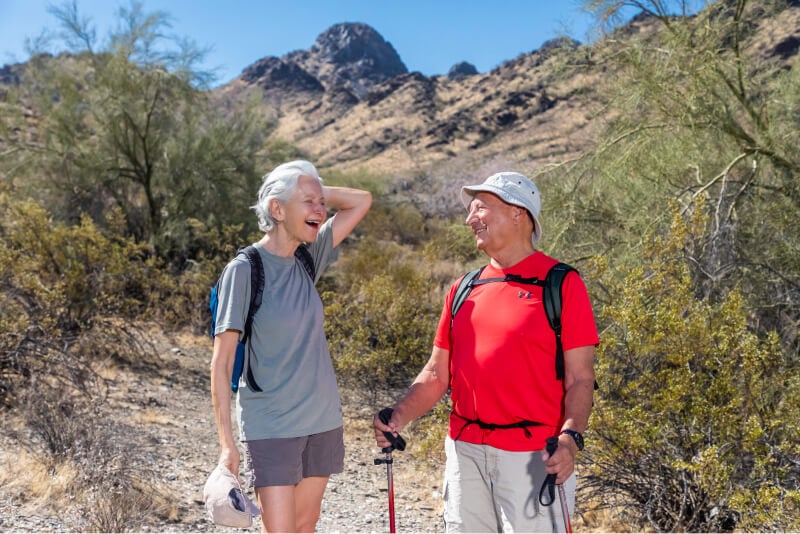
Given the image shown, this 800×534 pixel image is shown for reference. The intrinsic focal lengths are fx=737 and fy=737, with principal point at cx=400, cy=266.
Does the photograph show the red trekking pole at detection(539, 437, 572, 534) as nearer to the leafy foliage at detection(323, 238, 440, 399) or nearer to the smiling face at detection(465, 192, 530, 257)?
the smiling face at detection(465, 192, 530, 257)

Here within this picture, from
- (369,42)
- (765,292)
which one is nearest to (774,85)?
(765,292)

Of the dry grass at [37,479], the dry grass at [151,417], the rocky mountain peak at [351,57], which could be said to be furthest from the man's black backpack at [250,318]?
the rocky mountain peak at [351,57]

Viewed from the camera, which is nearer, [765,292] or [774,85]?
[765,292]

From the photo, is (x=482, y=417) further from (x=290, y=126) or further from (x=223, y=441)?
(x=290, y=126)

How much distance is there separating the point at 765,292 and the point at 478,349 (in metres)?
4.65

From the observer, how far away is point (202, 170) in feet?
43.3

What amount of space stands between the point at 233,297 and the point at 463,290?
77cm

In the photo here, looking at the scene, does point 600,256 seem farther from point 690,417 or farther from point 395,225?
point 395,225

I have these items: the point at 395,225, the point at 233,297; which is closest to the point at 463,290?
the point at 233,297

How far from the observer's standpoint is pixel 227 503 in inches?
81.4

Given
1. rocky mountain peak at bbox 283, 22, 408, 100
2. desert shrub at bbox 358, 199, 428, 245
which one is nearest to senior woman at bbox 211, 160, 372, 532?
desert shrub at bbox 358, 199, 428, 245

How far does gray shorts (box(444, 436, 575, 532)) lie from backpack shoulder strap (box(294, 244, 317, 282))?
0.78m

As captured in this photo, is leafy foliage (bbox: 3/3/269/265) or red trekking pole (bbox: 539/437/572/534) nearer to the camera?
red trekking pole (bbox: 539/437/572/534)

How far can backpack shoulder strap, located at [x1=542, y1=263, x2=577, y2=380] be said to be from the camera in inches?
89.4
